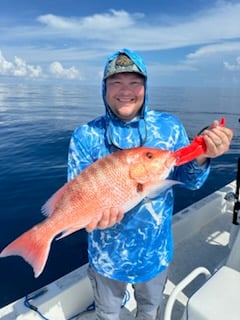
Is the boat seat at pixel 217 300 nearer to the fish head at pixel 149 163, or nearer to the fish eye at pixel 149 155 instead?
Result: the fish head at pixel 149 163

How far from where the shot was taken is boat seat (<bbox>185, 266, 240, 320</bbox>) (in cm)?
166

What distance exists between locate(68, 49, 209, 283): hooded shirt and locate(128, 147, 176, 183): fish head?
10.2 inches

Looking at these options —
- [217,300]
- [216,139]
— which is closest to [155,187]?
[216,139]

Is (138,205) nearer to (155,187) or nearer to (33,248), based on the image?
(155,187)

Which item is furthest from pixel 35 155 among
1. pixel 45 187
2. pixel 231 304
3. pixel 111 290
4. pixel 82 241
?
pixel 231 304

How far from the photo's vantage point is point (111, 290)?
7.25 ft

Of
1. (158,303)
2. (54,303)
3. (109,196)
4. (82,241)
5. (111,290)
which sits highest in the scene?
(109,196)

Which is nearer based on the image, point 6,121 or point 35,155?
point 35,155

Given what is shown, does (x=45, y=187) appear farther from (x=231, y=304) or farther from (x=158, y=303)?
(x=231, y=304)

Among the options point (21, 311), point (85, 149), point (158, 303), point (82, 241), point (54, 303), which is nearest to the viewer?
point (85, 149)

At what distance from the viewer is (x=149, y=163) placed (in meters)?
1.80

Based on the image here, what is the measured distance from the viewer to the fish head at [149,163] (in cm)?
179

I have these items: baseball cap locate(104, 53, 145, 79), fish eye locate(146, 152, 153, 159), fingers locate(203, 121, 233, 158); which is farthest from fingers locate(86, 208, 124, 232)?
baseball cap locate(104, 53, 145, 79)

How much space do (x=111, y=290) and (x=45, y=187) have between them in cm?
522
